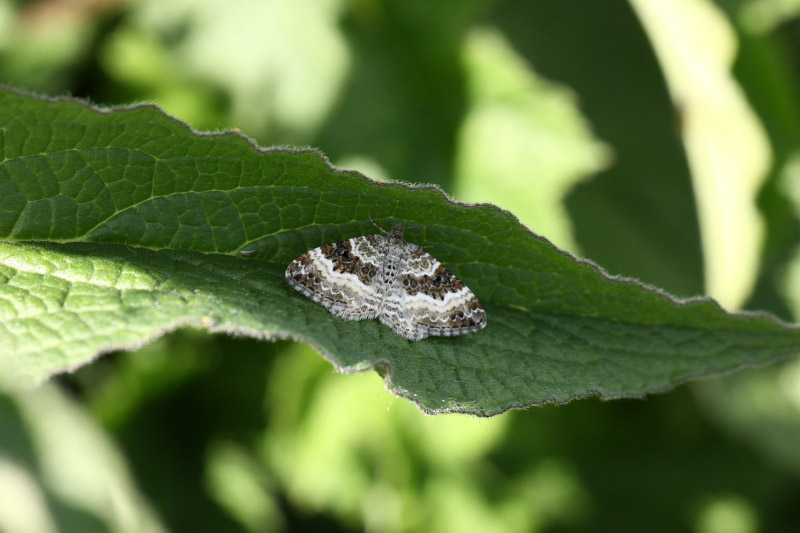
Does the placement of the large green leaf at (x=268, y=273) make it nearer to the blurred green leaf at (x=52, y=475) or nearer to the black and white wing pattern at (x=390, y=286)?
the black and white wing pattern at (x=390, y=286)

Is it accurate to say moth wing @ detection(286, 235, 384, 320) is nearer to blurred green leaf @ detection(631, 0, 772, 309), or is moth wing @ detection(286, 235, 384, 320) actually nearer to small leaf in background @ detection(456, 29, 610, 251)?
small leaf in background @ detection(456, 29, 610, 251)

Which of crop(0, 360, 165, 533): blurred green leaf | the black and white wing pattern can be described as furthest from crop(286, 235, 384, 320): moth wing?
crop(0, 360, 165, 533): blurred green leaf

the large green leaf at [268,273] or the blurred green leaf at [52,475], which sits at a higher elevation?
the large green leaf at [268,273]

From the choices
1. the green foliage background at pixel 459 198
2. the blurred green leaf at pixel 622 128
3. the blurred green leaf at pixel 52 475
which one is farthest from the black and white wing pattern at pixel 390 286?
the blurred green leaf at pixel 622 128

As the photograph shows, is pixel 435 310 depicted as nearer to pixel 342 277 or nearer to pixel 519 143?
pixel 342 277

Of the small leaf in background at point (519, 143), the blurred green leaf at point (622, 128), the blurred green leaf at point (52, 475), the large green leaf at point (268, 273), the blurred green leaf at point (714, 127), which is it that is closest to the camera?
the large green leaf at point (268, 273)

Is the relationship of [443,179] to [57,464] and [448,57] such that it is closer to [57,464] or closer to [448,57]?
[448,57]
